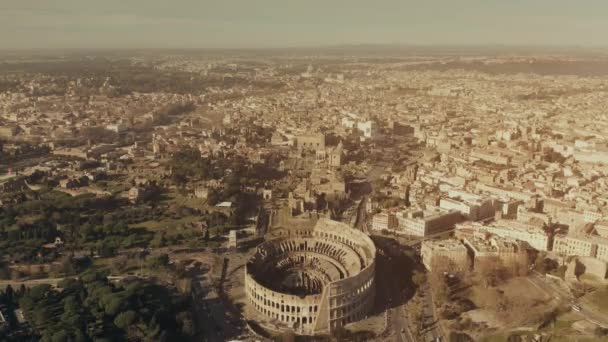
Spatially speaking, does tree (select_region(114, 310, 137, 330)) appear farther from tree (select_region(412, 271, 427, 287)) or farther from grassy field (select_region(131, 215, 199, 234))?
tree (select_region(412, 271, 427, 287))

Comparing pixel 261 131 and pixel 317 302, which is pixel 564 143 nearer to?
pixel 261 131

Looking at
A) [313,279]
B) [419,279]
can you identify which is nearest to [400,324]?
[419,279]

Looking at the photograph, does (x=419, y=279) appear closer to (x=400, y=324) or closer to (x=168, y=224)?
(x=400, y=324)

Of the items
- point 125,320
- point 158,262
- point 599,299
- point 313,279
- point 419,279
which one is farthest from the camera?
point 158,262

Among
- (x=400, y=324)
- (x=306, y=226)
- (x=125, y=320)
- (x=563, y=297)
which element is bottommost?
(x=400, y=324)

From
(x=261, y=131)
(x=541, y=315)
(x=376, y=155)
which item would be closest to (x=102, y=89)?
(x=261, y=131)

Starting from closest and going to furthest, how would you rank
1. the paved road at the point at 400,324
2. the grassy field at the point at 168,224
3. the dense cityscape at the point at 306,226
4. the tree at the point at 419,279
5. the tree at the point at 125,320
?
the tree at the point at 125,320
the paved road at the point at 400,324
the dense cityscape at the point at 306,226
the tree at the point at 419,279
the grassy field at the point at 168,224

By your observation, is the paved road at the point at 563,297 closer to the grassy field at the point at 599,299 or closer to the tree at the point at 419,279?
the grassy field at the point at 599,299

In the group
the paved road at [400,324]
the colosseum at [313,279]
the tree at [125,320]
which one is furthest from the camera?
the colosseum at [313,279]

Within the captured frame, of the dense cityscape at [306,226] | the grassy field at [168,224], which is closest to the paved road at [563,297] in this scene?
the dense cityscape at [306,226]
